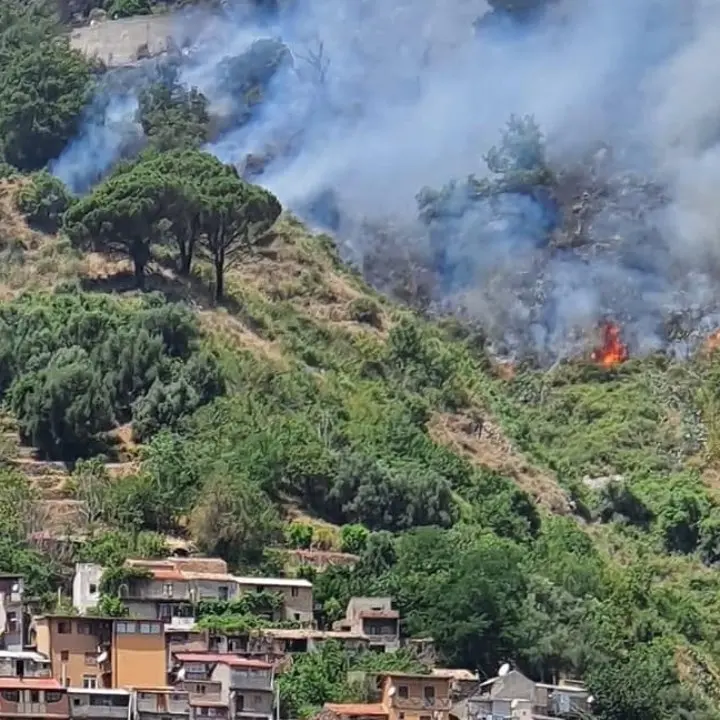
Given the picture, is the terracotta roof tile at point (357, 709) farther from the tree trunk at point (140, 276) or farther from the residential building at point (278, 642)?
the tree trunk at point (140, 276)

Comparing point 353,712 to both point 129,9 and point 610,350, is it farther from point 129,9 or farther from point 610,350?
point 129,9

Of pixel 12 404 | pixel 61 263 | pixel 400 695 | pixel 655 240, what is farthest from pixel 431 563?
pixel 655 240

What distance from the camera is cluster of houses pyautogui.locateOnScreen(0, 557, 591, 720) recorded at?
48719 millimetres

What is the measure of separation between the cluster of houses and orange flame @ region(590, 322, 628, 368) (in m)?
18.3

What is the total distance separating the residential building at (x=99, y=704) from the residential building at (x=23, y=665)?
1040mm

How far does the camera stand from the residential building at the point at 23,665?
4916 cm

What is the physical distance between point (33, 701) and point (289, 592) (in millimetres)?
7119

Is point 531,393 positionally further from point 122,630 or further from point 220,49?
point 122,630

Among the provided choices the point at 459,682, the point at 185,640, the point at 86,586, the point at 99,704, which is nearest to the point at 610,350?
the point at 459,682

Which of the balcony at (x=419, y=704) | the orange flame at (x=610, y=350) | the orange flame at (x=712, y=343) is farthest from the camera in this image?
the orange flame at (x=712, y=343)

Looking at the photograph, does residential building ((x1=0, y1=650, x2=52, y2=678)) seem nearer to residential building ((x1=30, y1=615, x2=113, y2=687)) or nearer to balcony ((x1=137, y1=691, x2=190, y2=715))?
residential building ((x1=30, y1=615, x2=113, y2=687))

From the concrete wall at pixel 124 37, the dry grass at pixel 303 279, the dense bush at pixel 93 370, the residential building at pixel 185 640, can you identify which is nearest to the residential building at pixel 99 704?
the residential building at pixel 185 640

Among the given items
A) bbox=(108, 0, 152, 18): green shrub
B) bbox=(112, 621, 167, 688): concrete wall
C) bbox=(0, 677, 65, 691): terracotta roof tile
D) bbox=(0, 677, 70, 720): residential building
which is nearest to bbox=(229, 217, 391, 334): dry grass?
bbox=(108, 0, 152, 18): green shrub

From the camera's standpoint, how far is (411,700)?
49.9 m
